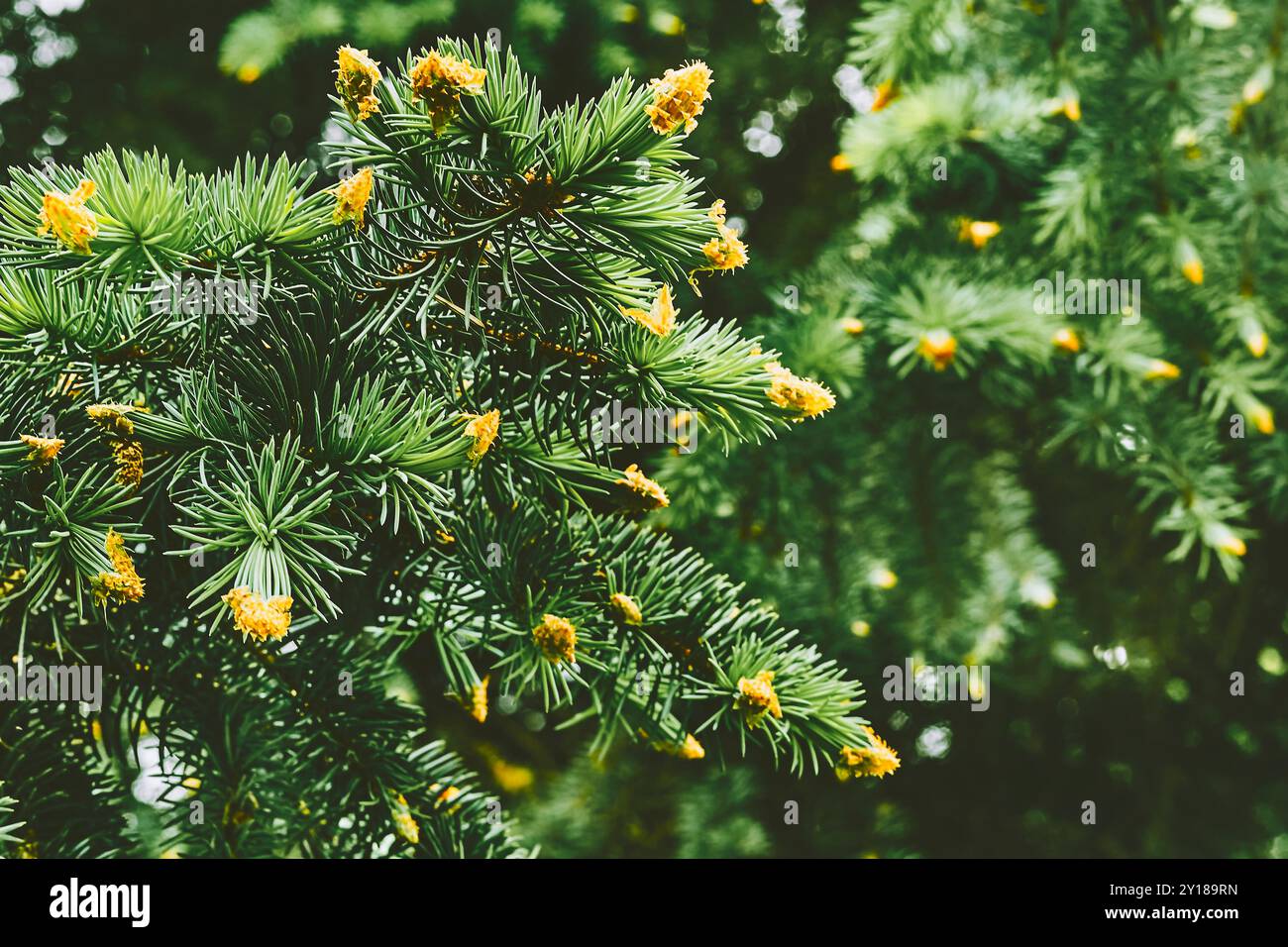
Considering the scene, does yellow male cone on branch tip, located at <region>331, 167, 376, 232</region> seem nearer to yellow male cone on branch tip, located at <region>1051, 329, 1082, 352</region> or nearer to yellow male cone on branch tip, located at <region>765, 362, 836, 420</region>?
yellow male cone on branch tip, located at <region>765, 362, 836, 420</region>

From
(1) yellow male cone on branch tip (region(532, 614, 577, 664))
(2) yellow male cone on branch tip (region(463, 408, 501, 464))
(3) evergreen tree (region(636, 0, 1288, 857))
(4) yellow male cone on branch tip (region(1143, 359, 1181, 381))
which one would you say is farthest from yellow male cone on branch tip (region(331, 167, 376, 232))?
(4) yellow male cone on branch tip (region(1143, 359, 1181, 381))

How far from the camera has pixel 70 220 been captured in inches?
15.5

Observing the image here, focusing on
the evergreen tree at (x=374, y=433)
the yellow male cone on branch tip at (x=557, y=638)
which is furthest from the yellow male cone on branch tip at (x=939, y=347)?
the yellow male cone on branch tip at (x=557, y=638)

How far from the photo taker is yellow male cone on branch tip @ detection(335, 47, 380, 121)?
15.4 inches

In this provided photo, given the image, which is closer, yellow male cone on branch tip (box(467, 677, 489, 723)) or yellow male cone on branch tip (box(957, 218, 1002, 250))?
yellow male cone on branch tip (box(467, 677, 489, 723))

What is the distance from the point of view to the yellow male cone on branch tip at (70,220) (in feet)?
1.28

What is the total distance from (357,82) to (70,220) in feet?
0.42

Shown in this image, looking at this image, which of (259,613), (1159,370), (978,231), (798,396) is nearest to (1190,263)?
(1159,370)

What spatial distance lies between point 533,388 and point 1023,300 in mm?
733

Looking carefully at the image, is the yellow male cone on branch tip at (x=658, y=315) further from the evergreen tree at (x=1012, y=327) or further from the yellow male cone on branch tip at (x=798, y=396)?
the evergreen tree at (x=1012, y=327)

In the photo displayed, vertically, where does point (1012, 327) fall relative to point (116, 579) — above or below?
above

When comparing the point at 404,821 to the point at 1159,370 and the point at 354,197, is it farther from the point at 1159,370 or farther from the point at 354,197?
the point at 1159,370

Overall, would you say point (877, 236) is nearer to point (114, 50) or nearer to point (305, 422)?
point (305, 422)

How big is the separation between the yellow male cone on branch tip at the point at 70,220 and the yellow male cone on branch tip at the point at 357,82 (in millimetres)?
116
